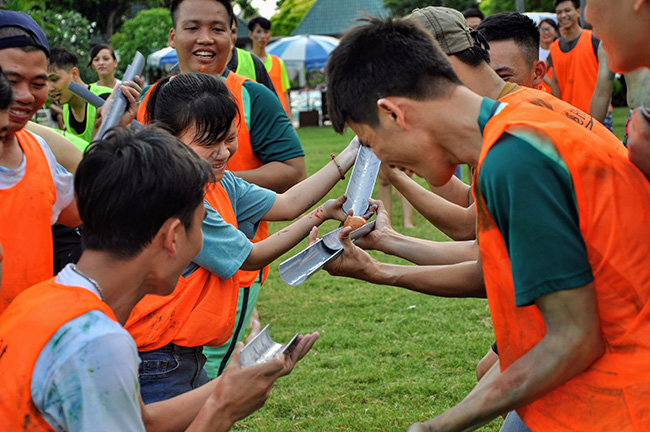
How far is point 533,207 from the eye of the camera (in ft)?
5.93

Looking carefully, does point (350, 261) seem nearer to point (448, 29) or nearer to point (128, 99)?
point (448, 29)

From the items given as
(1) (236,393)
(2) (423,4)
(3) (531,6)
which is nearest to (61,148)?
(1) (236,393)

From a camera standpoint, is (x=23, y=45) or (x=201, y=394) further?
(x=23, y=45)

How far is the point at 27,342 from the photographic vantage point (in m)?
1.86

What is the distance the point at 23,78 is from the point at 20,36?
0.56 ft

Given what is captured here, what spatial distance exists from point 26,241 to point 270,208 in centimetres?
121

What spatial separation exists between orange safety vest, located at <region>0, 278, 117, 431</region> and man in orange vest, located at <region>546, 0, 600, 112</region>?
7.89 meters

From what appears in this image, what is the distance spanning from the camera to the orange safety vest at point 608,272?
1872mm

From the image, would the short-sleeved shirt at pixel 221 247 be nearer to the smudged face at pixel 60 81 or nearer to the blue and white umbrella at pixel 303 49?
the smudged face at pixel 60 81

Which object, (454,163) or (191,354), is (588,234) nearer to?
(454,163)

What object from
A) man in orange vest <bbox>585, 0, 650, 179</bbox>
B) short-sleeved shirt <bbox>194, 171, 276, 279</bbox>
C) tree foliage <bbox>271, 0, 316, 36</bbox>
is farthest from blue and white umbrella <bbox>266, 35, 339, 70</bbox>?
tree foliage <bbox>271, 0, 316, 36</bbox>

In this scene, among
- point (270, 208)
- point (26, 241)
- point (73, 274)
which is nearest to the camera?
point (73, 274)

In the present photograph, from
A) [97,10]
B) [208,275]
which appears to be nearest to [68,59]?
[208,275]

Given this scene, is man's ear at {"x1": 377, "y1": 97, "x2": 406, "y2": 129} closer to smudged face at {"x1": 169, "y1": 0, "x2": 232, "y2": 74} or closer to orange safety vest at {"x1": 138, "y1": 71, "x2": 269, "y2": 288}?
orange safety vest at {"x1": 138, "y1": 71, "x2": 269, "y2": 288}
